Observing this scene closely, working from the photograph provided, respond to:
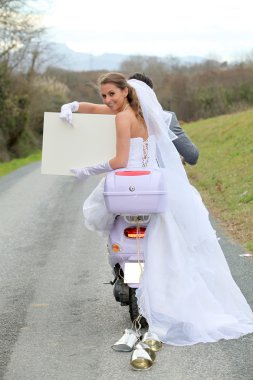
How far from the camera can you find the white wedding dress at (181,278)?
553 centimetres

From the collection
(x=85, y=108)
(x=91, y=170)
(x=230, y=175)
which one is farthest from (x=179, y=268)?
(x=230, y=175)

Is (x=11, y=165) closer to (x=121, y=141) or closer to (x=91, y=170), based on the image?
(x=91, y=170)

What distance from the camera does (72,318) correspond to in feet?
20.5

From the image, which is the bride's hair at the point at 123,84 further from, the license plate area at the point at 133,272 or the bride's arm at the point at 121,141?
the license plate area at the point at 133,272

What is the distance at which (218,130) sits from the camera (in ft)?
102

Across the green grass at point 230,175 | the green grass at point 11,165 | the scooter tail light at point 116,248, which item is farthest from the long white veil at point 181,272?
the green grass at point 11,165

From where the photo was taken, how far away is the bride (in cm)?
555

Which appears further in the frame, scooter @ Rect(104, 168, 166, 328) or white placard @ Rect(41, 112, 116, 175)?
white placard @ Rect(41, 112, 116, 175)

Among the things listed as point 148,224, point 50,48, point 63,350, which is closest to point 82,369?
point 63,350

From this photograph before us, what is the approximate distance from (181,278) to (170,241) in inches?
11.3

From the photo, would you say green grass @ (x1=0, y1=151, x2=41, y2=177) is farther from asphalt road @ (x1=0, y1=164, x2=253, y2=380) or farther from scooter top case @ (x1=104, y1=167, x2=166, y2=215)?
scooter top case @ (x1=104, y1=167, x2=166, y2=215)

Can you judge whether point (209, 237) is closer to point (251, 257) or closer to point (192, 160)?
point (192, 160)

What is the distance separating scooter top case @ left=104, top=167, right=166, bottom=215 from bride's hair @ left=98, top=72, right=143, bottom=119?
0.55 meters

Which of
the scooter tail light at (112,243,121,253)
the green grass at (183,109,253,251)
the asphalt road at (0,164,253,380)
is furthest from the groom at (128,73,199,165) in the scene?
the green grass at (183,109,253,251)
